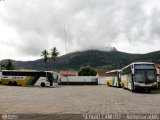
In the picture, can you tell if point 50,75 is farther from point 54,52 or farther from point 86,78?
point 54,52

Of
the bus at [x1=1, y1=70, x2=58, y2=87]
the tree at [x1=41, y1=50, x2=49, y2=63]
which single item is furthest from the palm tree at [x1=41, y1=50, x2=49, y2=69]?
the bus at [x1=1, y1=70, x2=58, y2=87]

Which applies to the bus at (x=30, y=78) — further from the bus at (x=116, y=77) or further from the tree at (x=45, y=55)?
the tree at (x=45, y=55)

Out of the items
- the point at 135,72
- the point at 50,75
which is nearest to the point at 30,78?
the point at 50,75

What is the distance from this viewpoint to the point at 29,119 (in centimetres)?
1133

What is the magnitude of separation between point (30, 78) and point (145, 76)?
1228 inches

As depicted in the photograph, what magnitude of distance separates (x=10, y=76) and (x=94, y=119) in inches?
2131

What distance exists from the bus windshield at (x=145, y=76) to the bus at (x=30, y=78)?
2866cm

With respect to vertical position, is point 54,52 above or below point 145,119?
above

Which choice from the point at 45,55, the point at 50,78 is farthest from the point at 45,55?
the point at 50,78

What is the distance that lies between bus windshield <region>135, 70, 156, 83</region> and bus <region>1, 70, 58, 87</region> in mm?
28663

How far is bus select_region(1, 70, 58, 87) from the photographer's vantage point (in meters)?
61.0

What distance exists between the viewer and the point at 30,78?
61562 mm

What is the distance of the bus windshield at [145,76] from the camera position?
3516 cm

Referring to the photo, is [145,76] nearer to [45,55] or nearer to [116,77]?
[116,77]
